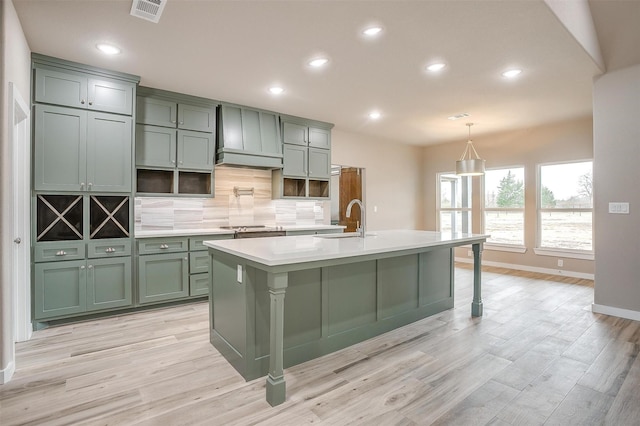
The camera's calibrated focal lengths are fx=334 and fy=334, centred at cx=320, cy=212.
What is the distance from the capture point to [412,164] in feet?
25.5

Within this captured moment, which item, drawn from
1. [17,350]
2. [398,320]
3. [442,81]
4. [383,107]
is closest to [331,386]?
[398,320]

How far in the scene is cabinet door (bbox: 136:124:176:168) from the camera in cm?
402

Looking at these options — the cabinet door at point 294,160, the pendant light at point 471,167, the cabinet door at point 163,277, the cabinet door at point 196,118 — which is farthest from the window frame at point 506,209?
the cabinet door at point 163,277

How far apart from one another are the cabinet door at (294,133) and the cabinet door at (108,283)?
2.79 metres

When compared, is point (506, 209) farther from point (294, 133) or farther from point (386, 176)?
point (294, 133)

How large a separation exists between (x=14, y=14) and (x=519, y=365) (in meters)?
4.62

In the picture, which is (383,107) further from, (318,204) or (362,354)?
(362,354)

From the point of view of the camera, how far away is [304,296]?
2594 millimetres

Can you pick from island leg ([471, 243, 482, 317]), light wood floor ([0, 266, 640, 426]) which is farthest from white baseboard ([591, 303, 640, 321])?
island leg ([471, 243, 482, 317])

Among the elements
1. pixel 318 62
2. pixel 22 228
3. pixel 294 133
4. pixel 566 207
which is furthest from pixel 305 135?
pixel 566 207

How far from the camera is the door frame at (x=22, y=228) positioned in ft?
9.58

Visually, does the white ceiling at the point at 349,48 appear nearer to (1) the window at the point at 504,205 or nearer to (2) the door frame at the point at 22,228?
(2) the door frame at the point at 22,228

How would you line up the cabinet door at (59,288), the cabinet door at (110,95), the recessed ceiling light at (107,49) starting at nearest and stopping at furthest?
the recessed ceiling light at (107,49), the cabinet door at (59,288), the cabinet door at (110,95)

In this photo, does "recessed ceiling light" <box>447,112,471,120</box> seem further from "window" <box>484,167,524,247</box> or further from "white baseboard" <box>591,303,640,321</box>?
"white baseboard" <box>591,303,640,321</box>
